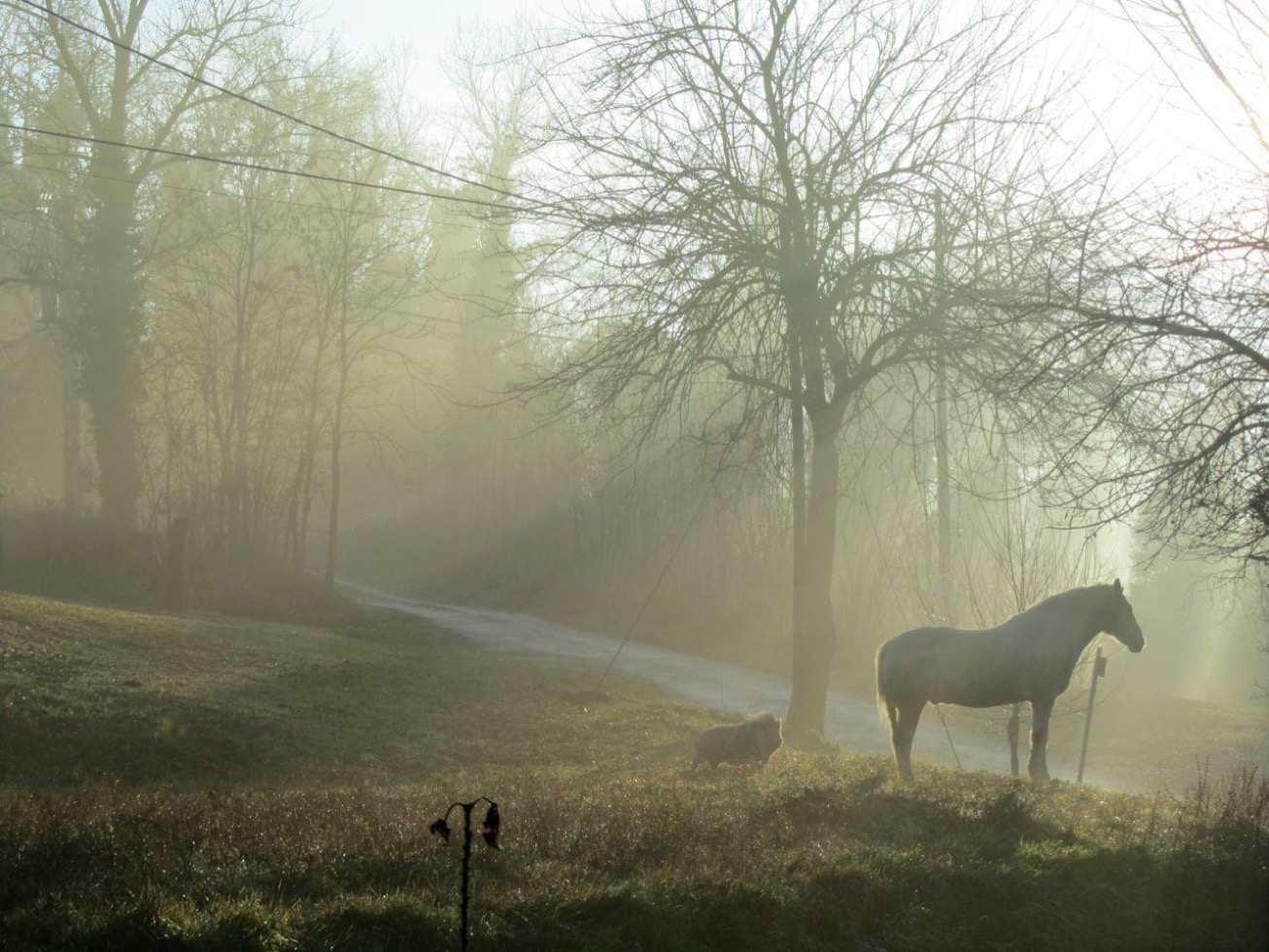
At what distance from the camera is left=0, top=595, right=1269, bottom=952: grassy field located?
6043 millimetres

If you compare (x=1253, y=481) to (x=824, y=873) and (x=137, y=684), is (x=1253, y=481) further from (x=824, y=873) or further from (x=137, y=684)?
(x=137, y=684)

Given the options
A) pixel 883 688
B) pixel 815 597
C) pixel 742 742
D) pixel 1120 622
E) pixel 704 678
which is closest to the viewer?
pixel 1120 622

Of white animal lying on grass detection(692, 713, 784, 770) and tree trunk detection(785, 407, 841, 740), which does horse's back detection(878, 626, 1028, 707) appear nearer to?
white animal lying on grass detection(692, 713, 784, 770)

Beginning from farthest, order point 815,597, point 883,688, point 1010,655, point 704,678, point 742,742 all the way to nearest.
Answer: point 704,678
point 815,597
point 742,742
point 883,688
point 1010,655

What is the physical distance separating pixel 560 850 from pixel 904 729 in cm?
487

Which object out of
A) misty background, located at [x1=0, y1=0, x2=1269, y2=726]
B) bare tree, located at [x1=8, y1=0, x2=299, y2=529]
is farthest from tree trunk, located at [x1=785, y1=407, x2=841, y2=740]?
bare tree, located at [x1=8, y1=0, x2=299, y2=529]

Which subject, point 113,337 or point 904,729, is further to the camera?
point 113,337

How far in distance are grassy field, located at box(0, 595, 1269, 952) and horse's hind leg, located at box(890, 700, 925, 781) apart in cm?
41

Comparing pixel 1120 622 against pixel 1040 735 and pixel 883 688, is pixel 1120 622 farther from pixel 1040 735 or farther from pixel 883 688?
pixel 883 688

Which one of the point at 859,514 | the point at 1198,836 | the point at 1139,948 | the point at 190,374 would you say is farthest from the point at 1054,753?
the point at 190,374

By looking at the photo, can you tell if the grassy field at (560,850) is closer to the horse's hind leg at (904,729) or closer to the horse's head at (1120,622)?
the horse's hind leg at (904,729)

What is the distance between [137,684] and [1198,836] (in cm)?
1187

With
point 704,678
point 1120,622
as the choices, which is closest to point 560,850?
point 1120,622

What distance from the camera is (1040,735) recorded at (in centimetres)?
1127
